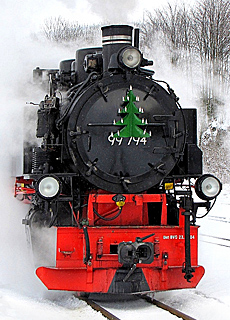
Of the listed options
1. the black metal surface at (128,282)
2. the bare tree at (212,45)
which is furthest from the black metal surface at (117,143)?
the bare tree at (212,45)

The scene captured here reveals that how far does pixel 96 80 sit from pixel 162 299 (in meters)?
2.71

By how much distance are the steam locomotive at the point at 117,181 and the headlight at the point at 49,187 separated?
0.04ft

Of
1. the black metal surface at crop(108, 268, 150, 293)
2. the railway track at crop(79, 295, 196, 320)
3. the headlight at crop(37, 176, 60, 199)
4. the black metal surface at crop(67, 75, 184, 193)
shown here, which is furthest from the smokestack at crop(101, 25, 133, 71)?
the railway track at crop(79, 295, 196, 320)

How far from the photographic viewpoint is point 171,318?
197 inches

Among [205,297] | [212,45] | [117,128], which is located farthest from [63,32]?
[212,45]

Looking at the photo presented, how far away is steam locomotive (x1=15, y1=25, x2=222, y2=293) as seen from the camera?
566 centimetres

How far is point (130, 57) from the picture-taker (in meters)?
5.89

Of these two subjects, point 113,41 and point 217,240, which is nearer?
point 113,41

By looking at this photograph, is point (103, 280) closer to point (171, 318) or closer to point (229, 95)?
point (171, 318)

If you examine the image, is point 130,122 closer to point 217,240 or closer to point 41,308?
point 41,308

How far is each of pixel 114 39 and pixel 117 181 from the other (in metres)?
1.70

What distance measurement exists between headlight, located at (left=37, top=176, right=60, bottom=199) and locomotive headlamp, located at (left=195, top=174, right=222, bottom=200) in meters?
1.71

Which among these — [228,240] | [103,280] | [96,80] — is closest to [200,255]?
[228,240]

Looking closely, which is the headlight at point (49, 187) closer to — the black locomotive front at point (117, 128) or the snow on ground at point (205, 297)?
the black locomotive front at point (117, 128)
